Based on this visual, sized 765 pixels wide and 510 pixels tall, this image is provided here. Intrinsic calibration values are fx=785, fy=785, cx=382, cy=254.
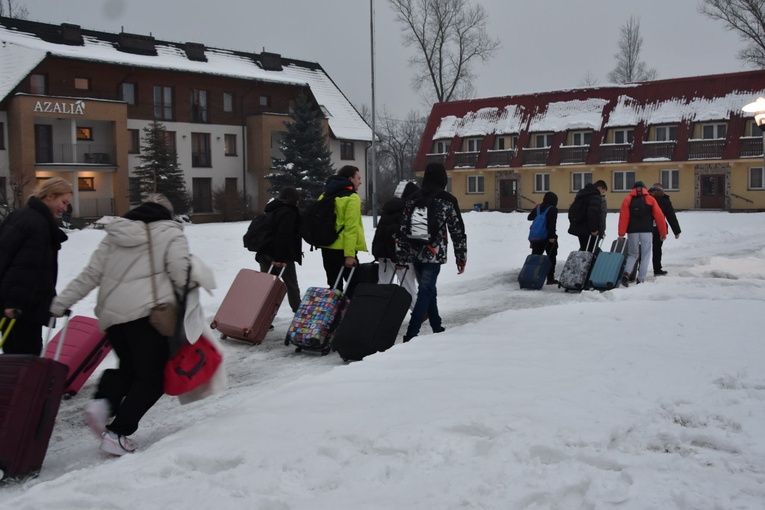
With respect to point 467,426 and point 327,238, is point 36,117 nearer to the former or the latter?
point 327,238

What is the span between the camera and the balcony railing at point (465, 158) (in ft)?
169

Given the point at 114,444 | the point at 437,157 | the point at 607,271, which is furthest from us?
the point at 437,157

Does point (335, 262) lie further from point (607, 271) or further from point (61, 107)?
point (61, 107)

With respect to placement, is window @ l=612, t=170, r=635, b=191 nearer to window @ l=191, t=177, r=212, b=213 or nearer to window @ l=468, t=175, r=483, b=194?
window @ l=468, t=175, r=483, b=194

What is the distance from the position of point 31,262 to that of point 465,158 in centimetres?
4737

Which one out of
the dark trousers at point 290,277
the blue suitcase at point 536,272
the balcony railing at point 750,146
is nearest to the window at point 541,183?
the balcony railing at point 750,146

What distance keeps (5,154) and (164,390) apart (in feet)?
126

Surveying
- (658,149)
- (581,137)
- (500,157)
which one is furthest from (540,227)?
(500,157)

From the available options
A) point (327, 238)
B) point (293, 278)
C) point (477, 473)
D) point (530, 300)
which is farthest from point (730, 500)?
point (530, 300)

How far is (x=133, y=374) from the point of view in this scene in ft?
18.1

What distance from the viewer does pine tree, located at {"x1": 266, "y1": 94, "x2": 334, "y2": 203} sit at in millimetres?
42812

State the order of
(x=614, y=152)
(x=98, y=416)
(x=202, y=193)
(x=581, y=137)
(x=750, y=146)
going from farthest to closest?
(x=581, y=137) < (x=202, y=193) < (x=614, y=152) < (x=750, y=146) < (x=98, y=416)

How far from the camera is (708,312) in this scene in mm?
8680

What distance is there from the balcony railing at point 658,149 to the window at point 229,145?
24645mm
